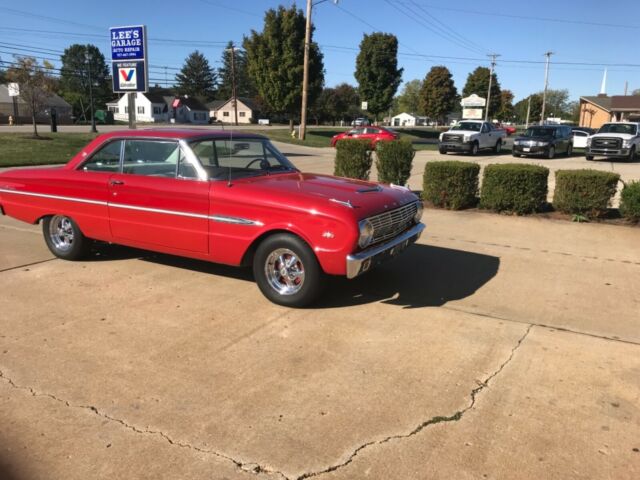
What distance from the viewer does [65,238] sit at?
6191mm

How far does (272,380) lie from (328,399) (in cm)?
45

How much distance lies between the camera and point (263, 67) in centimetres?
3781

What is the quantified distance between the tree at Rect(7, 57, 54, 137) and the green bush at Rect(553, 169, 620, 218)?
77.1 feet

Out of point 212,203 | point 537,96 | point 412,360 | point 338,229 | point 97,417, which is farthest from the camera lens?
point 537,96

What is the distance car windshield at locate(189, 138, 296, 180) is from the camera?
5215 mm

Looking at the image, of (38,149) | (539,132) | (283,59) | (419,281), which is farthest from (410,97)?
(419,281)

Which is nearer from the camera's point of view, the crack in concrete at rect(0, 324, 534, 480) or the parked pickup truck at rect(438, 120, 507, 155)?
the crack in concrete at rect(0, 324, 534, 480)

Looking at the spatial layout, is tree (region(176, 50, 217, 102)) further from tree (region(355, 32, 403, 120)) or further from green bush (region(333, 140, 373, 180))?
green bush (region(333, 140, 373, 180))

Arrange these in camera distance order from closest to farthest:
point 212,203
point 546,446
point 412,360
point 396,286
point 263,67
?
point 546,446 → point 412,360 → point 212,203 → point 396,286 → point 263,67

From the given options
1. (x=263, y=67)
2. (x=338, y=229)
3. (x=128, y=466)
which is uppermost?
(x=263, y=67)

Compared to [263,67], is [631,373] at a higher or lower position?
lower

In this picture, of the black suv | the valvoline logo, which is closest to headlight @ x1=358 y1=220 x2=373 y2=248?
the valvoline logo

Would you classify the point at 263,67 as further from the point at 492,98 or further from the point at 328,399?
the point at 492,98

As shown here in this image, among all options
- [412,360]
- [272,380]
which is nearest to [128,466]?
[272,380]
